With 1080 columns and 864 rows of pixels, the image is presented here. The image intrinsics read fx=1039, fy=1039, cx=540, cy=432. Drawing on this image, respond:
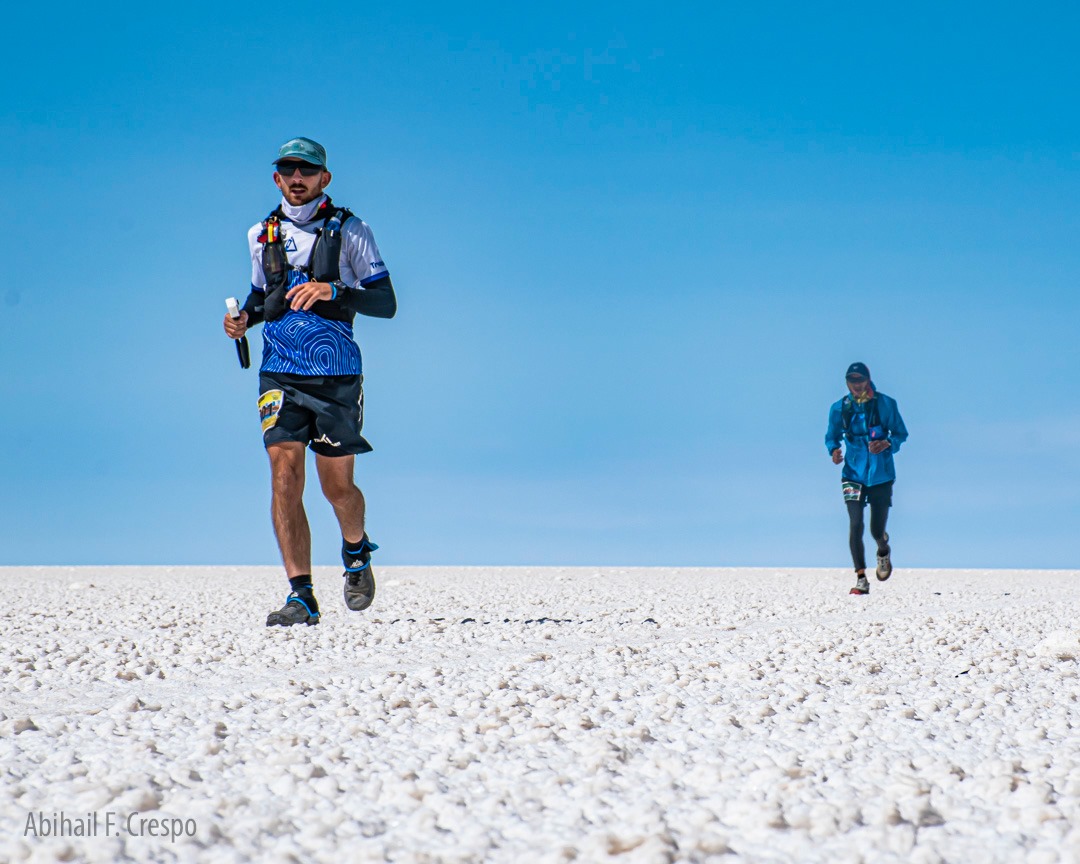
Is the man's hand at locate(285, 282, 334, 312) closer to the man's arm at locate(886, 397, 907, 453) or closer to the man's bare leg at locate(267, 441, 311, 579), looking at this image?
the man's bare leg at locate(267, 441, 311, 579)

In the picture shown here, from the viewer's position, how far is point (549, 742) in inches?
104

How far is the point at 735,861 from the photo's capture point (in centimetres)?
181

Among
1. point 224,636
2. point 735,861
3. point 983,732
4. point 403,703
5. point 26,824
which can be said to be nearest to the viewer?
point 735,861

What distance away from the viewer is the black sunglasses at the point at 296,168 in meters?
5.94

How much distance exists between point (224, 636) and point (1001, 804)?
3.92m

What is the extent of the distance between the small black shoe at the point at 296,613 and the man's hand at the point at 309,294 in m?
1.62

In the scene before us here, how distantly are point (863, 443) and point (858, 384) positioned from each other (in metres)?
0.60

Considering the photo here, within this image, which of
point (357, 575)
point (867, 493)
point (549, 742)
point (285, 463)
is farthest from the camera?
point (867, 493)

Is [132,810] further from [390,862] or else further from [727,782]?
[727,782]

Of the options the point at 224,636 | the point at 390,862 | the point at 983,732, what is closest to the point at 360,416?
the point at 224,636

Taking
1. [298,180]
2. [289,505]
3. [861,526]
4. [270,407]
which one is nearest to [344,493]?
[289,505]

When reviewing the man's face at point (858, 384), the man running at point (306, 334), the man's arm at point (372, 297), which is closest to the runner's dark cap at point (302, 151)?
the man running at point (306, 334)

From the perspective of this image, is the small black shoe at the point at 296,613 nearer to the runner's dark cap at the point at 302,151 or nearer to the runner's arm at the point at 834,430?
the runner's dark cap at the point at 302,151

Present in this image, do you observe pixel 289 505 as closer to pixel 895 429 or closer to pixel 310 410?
pixel 310 410
